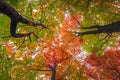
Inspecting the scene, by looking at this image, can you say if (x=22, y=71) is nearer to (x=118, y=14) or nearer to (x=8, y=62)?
(x=8, y=62)

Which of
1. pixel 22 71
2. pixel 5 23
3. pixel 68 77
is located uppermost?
pixel 5 23

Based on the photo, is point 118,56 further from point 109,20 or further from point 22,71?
point 22,71

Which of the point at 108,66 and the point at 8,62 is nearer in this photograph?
the point at 8,62

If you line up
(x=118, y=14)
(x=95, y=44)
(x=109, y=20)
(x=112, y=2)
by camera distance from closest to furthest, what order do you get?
(x=112, y=2) < (x=118, y=14) < (x=109, y=20) < (x=95, y=44)

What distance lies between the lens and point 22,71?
7953mm

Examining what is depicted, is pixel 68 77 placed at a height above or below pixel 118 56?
below

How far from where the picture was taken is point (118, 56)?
1546cm

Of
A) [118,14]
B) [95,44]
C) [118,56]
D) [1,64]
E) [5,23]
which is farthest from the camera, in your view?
[118,56]

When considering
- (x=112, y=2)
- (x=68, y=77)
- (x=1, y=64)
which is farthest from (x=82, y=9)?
(x=68, y=77)

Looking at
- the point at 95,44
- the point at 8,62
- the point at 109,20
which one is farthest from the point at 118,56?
the point at 8,62

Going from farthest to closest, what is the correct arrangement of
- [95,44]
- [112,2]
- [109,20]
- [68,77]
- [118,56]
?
[68,77]
[118,56]
[95,44]
[109,20]
[112,2]

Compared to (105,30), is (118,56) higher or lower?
lower

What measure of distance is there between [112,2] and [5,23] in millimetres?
4311

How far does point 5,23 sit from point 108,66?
358 inches
